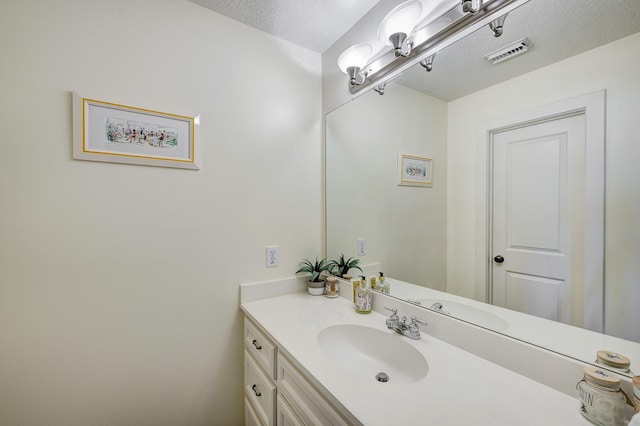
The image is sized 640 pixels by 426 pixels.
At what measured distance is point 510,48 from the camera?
869 millimetres

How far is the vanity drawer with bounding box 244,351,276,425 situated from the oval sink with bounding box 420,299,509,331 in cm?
77

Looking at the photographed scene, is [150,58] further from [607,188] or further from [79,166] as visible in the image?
[607,188]

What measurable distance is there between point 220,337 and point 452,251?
123 centimetres

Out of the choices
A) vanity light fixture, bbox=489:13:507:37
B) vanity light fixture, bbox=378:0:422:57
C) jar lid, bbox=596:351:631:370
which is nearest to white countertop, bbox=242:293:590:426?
jar lid, bbox=596:351:631:370

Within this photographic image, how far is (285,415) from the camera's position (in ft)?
3.27

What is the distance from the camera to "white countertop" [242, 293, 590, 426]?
0.64 metres

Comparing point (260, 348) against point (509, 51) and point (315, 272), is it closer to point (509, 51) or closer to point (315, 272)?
point (315, 272)

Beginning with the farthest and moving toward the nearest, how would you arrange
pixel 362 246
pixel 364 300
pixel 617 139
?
pixel 362 246
pixel 364 300
pixel 617 139

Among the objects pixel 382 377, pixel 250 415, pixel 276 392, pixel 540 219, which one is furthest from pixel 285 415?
pixel 540 219

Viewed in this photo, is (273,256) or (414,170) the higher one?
(414,170)

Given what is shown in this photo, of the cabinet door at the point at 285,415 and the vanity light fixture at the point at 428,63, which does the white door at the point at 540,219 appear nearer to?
the vanity light fixture at the point at 428,63

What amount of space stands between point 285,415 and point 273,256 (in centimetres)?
78

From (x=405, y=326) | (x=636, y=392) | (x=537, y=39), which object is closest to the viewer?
(x=636, y=392)

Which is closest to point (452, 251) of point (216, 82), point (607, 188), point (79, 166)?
point (607, 188)
